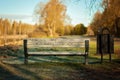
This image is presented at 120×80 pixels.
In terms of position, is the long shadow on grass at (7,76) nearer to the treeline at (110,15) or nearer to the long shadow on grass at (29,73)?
the long shadow on grass at (29,73)

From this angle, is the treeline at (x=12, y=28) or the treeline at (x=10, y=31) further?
the treeline at (x=12, y=28)

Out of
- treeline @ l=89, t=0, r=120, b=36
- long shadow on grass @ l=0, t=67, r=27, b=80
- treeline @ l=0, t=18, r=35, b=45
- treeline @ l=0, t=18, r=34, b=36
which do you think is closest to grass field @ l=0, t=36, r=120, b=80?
long shadow on grass @ l=0, t=67, r=27, b=80

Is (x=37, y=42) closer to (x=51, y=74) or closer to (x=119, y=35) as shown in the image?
(x=51, y=74)

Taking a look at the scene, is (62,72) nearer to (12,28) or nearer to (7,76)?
(7,76)

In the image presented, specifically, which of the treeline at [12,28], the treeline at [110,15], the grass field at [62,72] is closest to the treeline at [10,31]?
the treeline at [12,28]

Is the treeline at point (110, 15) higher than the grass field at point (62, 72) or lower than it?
higher

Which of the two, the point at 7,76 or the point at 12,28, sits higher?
the point at 12,28

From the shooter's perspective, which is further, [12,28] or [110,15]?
[12,28]

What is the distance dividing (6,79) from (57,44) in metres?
4.57

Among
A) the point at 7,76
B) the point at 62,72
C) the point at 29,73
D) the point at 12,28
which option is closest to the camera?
the point at 7,76

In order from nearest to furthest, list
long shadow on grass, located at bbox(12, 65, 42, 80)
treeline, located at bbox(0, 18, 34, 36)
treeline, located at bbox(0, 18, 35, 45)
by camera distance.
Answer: long shadow on grass, located at bbox(12, 65, 42, 80)
treeline, located at bbox(0, 18, 35, 45)
treeline, located at bbox(0, 18, 34, 36)

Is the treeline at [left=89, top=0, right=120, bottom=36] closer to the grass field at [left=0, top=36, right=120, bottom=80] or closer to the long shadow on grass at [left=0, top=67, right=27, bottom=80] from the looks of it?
the grass field at [left=0, top=36, right=120, bottom=80]

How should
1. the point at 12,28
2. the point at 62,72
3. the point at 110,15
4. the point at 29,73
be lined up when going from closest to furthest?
the point at 29,73 → the point at 62,72 → the point at 110,15 → the point at 12,28

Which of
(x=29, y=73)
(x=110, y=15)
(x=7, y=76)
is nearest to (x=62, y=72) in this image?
(x=29, y=73)
